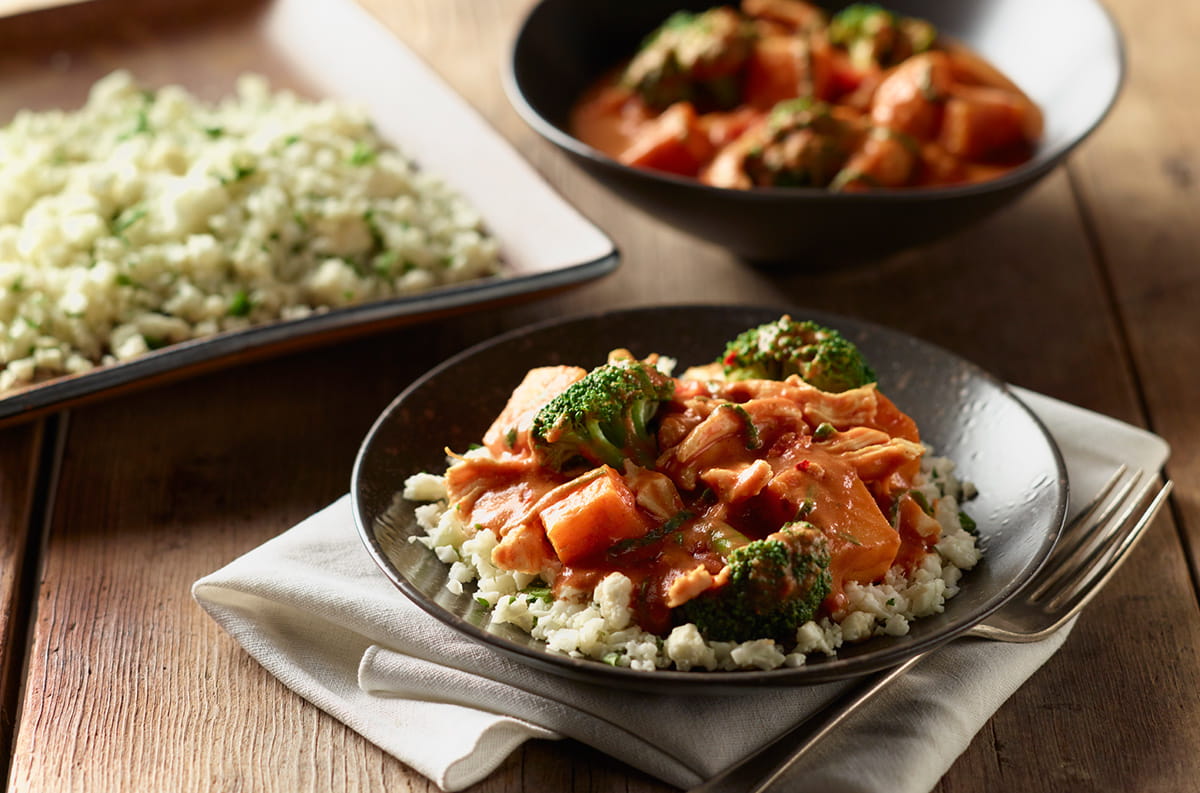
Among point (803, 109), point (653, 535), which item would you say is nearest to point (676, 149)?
point (803, 109)

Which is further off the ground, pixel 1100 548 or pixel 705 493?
pixel 705 493

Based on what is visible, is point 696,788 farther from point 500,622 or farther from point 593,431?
point 593,431

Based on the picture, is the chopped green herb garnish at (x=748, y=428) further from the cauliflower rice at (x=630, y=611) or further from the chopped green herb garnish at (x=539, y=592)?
the chopped green herb garnish at (x=539, y=592)

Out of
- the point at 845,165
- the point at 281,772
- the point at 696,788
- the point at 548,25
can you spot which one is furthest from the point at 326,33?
the point at 696,788

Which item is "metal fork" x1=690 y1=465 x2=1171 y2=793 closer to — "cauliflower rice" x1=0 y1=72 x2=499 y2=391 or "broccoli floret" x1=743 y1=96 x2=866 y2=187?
"broccoli floret" x1=743 y1=96 x2=866 y2=187

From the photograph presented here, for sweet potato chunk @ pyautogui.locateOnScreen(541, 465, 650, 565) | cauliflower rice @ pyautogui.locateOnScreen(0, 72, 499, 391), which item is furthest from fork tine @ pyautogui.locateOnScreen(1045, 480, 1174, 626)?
cauliflower rice @ pyautogui.locateOnScreen(0, 72, 499, 391)

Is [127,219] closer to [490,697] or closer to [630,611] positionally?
[490,697]
